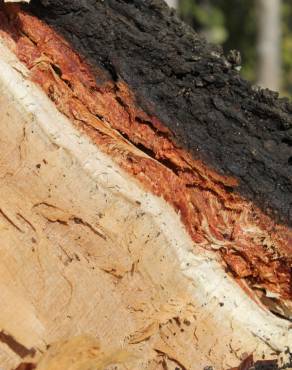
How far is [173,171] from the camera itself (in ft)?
4.43

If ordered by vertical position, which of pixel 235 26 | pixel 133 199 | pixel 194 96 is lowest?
pixel 133 199

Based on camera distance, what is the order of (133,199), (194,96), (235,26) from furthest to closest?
(235,26), (194,96), (133,199)

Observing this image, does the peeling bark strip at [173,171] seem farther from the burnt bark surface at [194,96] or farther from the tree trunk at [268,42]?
the tree trunk at [268,42]

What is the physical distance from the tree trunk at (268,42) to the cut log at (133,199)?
15.4ft

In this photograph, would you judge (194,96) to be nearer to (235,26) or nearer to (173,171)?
(173,171)

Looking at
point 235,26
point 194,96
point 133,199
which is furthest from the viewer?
point 235,26

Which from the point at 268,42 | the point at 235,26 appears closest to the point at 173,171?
the point at 268,42

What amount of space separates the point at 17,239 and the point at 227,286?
414 mm

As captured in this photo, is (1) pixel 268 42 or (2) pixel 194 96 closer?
(2) pixel 194 96

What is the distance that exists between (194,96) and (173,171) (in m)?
0.16

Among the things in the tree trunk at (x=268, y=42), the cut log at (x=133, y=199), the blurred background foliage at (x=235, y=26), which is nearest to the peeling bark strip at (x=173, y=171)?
the cut log at (x=133, y=199)

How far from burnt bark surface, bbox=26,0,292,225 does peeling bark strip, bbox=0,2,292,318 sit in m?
0.01

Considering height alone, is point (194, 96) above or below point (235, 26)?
below

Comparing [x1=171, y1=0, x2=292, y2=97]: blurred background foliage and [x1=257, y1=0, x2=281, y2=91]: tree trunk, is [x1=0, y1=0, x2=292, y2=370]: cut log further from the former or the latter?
[x1=171, y1=0, x2=292, y2=97]: blurred background foliage
